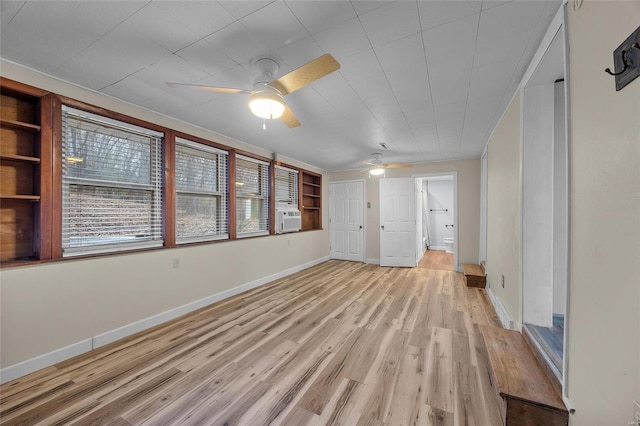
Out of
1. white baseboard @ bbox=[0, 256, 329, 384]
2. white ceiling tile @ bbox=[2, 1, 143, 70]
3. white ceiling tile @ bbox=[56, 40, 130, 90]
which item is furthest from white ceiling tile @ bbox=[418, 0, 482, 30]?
→ white baseboard @ bbox=[0, 256, 329, 384]

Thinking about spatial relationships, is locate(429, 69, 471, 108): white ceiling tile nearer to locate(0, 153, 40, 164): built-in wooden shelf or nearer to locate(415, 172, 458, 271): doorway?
locate(0, 153, 40, 164): built-in wooden shelf

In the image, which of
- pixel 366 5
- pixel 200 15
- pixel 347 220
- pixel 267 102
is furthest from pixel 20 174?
pixel 347 220

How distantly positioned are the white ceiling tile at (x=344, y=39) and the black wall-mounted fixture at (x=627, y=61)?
122 centimetres

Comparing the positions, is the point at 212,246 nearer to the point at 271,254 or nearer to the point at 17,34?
the point at 271,254

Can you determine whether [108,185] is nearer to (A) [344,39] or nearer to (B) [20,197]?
(B) [20,197]

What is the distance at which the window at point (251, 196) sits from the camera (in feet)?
13.6

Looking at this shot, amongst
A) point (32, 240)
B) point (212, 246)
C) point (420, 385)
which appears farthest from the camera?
point (212, 246)

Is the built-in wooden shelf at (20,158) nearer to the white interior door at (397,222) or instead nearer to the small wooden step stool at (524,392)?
the small wooden step stool at (524,392)

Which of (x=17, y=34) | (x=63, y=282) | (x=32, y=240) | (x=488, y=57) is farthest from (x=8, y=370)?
(x=488, y=57)

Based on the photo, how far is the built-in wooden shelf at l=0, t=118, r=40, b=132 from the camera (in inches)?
73.9

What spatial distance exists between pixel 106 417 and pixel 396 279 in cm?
427

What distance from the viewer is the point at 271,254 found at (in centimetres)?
454

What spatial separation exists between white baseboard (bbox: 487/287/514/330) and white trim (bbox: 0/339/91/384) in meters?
4.17

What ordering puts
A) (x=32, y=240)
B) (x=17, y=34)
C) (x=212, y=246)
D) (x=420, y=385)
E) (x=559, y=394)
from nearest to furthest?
(x=559, y=394)
(x=17, y=34)
(x=420, y=385)
(x=32, y=240)
(x=212, y=246)
